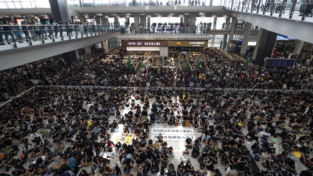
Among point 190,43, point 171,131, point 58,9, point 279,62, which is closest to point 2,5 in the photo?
point 58,9

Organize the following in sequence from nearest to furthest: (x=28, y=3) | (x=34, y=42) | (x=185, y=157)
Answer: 1. (x=185, y=157)
2. (x=34, y=42)
3. (x=28, y=3)

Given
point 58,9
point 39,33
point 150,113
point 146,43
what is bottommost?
point 150,113

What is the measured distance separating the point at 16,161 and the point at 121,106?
250 inches

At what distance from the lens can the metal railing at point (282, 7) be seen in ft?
24.6

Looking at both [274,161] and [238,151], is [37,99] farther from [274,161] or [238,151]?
[274,161]

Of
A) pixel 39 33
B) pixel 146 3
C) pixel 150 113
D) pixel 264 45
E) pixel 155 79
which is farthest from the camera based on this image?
pixel 146 3

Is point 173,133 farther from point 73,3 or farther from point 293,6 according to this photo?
point 73,3

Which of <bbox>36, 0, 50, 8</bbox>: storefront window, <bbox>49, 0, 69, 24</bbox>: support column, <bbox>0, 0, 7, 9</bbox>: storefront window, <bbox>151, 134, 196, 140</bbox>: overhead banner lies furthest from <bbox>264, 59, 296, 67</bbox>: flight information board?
<bbox>0, 0, 7, 9</bbox>: storefront window

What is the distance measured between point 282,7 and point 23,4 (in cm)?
3349

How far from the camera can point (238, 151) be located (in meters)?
7.27

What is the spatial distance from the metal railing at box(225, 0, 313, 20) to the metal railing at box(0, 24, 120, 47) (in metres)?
13.7

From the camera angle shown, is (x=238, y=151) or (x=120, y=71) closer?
(x=238, y=151)

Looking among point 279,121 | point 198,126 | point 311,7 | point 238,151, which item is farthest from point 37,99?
point 311,7

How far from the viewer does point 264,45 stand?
19641 millimetres
